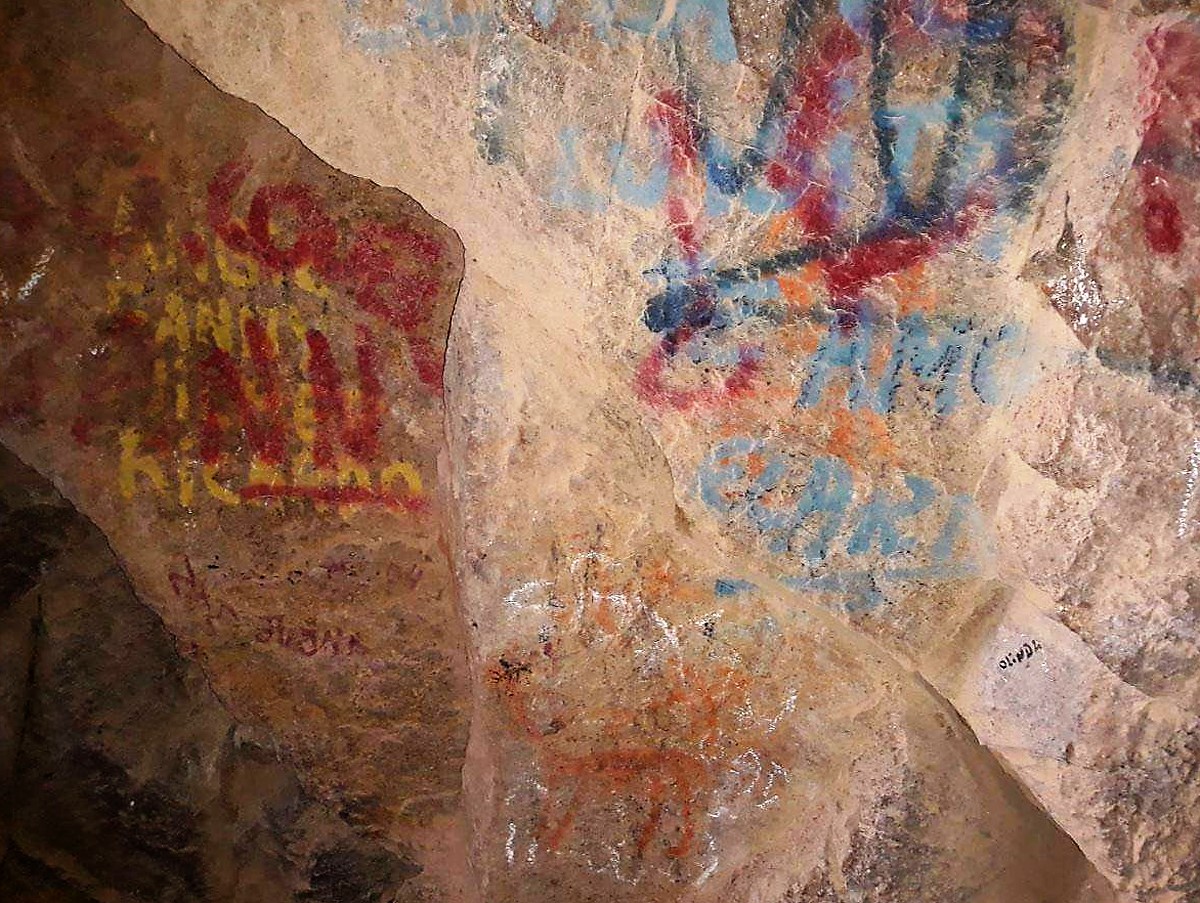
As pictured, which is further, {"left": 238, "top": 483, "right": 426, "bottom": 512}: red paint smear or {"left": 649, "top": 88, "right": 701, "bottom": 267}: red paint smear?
{"left": 238, "top": 483, "right": 426, "bottom": 512}: red paint smear

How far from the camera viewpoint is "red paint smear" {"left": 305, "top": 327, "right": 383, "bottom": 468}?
5.60 ft

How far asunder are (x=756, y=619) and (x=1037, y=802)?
0.52 metres

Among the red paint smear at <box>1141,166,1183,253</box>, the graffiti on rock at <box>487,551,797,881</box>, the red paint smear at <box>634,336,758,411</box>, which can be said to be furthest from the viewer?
the graffiti on rock at <box>487,551,797,881</box>

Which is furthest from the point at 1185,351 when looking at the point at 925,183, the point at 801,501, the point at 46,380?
the point at 46,380

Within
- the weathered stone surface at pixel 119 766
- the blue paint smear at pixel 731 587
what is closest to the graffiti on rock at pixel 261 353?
the weathered stone surface at pixel 119 766

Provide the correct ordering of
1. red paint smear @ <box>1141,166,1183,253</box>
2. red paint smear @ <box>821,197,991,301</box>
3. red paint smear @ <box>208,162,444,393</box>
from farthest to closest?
red paint smear @ <box>208,162,444,393</box>
red paint smear @ <box>821,197,991,301</box>
red paint smear @ <box>1141,166,1183,253</box>

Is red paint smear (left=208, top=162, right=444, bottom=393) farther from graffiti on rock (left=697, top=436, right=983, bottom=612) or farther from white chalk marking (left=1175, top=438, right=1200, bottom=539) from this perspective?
white chalk marking (left=1175, top=438, right=1200, bottom=539)

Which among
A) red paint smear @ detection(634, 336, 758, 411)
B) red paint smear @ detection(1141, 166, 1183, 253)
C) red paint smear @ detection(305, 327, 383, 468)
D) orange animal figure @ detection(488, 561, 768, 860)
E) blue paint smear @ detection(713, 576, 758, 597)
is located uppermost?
red paint smear @ detection(305, 327, 383, 468)

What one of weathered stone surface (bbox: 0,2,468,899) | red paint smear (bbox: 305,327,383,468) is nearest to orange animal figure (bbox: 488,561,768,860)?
weathered stone surface (bbox: 0,2,468,899)

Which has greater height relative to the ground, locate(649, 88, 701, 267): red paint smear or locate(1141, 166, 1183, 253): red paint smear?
locate(649, 88, 701, 267): red paint smear

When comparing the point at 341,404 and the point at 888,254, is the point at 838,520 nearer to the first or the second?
the point at 888,254

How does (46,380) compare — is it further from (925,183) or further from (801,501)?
(925,183)

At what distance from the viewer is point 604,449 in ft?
5.46

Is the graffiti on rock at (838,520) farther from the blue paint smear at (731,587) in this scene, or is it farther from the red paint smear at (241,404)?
the red paint smear at (241,404)
